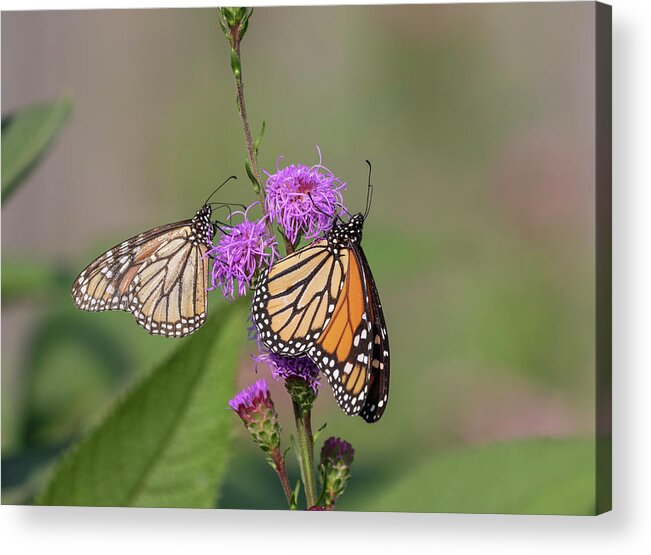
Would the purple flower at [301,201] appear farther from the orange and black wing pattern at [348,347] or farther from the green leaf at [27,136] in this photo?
the green leaf at [27,136]

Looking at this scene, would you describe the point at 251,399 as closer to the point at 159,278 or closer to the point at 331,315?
the point at 331,315

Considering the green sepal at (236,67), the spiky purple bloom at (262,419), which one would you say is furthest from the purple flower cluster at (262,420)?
the green sepal at (236,67)

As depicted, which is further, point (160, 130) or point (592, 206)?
point (160, 130)

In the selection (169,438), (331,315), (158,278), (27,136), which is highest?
(27,136)

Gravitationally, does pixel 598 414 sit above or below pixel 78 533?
above

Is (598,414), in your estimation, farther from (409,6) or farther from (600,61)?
(409,6)

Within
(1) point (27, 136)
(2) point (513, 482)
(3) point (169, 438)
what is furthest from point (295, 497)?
(1) point (27, 136)

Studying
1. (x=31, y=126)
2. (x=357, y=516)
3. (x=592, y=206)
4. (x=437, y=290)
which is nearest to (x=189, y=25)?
(x=31, y=126)
